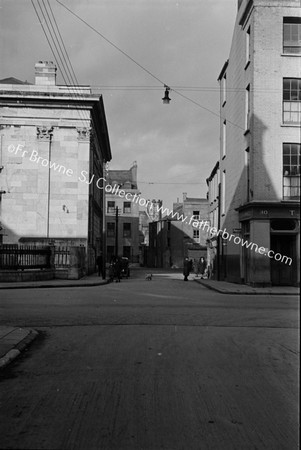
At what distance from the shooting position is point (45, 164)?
32.4m

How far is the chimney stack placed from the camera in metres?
33.4

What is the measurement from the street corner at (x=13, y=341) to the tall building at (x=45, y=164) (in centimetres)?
2281

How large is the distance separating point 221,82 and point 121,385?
91.0ft

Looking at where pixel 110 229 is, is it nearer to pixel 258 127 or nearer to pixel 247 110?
pixel 247 110

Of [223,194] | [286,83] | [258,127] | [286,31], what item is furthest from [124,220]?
[286,31]

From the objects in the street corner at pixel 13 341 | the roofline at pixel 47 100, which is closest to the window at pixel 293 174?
the street corner at pixel 13 341

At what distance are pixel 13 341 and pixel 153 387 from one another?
11.4ft

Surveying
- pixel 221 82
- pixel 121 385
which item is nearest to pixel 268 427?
pixel 121 385

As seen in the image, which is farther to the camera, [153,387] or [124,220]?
[124,220]

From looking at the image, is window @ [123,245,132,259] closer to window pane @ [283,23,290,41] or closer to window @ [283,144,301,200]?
window pane @ [283,23,290,41]

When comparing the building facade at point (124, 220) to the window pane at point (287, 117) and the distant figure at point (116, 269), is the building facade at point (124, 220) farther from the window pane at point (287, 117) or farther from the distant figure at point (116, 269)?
the window pane at point (287, 117)

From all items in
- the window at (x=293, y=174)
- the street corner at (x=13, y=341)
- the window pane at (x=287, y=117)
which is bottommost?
the street corner at (x=13, y=341)

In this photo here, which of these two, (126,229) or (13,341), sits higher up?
(126,229)

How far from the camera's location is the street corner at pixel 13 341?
7102 mm
